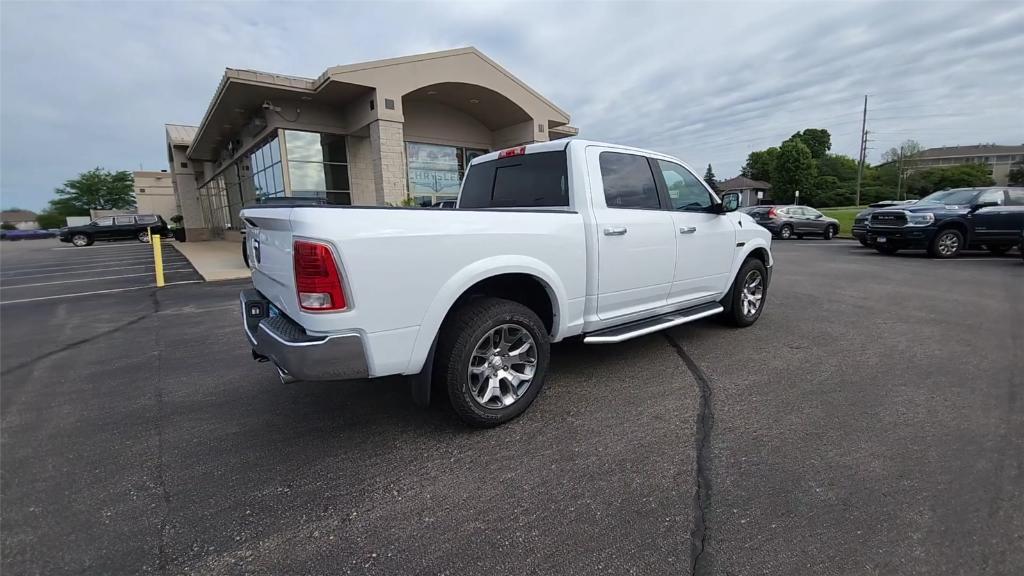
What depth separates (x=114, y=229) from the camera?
2794 centimetres

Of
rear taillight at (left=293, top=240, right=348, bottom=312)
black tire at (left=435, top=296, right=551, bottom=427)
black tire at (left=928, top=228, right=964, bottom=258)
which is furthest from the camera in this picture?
black tire at (left=928, top=228, right=964, bottom=258)

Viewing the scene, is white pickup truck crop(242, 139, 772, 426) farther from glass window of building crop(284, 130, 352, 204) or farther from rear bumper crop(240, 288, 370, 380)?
glass window of building crop(284, 130, 352, 204)

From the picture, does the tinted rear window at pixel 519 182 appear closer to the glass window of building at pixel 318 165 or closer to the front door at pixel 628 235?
the front door at pixel 628 235

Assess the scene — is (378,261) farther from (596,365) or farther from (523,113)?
(523,113)

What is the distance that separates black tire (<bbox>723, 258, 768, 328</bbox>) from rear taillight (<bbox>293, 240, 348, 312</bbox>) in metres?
4.40

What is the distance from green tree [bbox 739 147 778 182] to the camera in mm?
72000

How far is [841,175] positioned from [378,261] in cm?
9067

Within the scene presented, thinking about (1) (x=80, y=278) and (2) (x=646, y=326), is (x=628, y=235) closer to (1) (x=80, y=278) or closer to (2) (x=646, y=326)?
(2) (x=646, y=326)

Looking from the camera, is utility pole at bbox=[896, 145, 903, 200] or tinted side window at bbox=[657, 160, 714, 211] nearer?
tinted side window at bbox=[657, 160, 714, 211]

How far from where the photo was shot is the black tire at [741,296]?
17.2ft

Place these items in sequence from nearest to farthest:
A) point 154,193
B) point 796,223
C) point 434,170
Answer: point 434,170
point 796,223
point 154,193

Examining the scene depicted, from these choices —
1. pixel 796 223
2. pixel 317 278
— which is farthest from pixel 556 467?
pixel 796 223

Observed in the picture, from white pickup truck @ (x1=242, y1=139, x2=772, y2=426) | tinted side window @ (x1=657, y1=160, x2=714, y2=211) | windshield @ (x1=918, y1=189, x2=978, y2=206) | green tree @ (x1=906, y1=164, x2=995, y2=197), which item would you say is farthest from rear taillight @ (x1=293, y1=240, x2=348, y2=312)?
green tree @ (x1=906, y1=164, x2=995, y2=197)

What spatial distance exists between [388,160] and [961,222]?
15.2 metres
